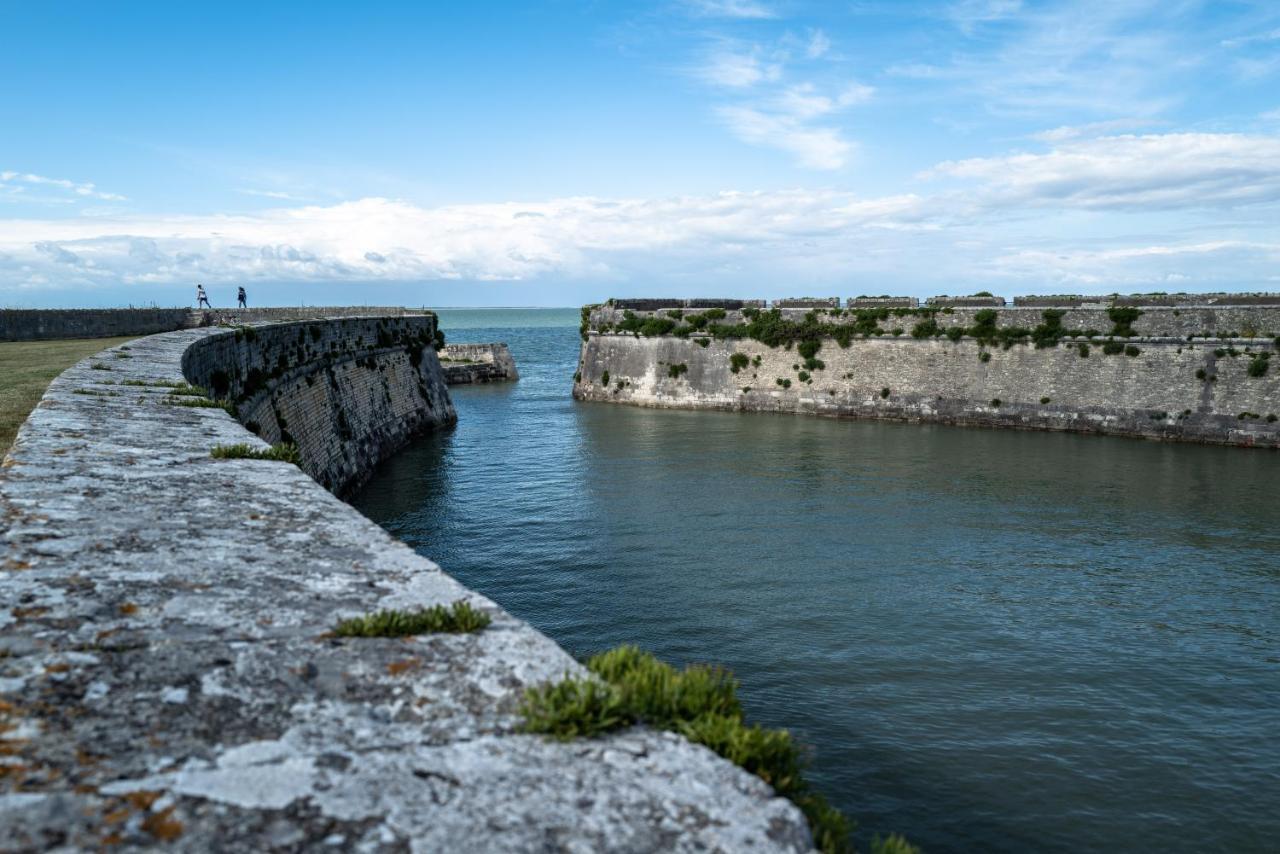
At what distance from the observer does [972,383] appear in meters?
30.5

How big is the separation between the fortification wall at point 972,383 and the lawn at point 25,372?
2148 centimetres

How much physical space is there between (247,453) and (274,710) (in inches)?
195

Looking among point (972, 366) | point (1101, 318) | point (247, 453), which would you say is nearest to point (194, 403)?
point (247, 453)

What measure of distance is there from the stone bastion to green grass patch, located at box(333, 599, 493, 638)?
73 millimetres

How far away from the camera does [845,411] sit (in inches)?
1286

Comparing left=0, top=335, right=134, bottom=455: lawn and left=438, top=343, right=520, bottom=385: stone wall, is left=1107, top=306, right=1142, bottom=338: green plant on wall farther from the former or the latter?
left=438, top=343, right=520, bottom=385: stone wall

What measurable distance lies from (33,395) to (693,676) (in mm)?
13137

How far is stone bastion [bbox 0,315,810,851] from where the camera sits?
8.39ft

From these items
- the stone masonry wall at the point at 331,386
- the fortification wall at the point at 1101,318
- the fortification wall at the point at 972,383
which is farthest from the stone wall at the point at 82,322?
the fortification wall at the point at 1101,318

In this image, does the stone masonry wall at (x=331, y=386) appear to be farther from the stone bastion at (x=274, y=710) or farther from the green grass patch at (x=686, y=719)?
the green grass patch at (x=686, y=719)

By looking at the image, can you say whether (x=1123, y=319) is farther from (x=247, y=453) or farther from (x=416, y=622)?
(x=416, y=622)

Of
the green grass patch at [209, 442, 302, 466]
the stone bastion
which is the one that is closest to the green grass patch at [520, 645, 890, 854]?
the stone bastion

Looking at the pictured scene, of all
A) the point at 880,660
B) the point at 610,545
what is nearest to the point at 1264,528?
the point at 880,660

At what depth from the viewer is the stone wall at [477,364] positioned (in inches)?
1940
